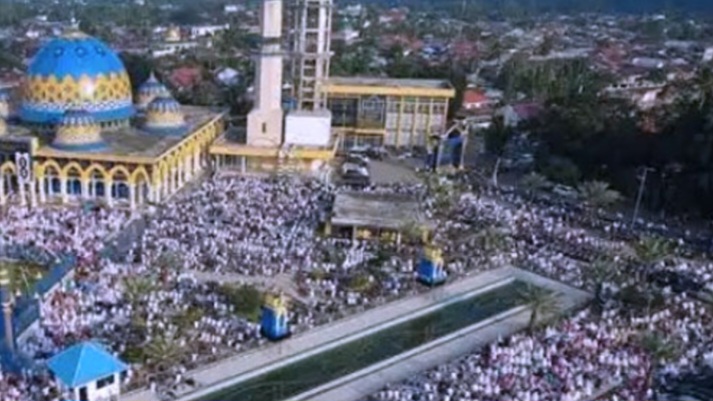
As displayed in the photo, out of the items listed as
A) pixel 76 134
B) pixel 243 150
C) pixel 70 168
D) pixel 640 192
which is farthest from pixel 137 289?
pixel 640 192

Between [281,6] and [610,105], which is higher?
[281,6]

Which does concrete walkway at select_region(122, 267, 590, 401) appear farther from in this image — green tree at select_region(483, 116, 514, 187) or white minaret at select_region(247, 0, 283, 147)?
green tree at select_region(483, 116, 514, 187)

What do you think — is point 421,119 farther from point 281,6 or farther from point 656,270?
point 656,270

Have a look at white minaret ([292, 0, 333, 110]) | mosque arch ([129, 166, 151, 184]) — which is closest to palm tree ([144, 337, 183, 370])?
mosque arch ([129, 166, 151, 184])

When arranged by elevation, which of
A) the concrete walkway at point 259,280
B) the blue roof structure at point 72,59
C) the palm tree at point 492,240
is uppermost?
the blue roof structure at point 72,59

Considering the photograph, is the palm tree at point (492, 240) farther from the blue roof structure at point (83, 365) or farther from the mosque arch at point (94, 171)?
the blue roof structure at point (83, 365)

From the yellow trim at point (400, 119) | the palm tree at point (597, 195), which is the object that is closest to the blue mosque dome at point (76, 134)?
the yellow trim at point (400, 119)

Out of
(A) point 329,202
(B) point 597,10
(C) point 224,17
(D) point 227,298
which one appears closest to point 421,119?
(A) point 329,202

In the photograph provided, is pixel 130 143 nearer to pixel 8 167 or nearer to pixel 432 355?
pixel 8 167
